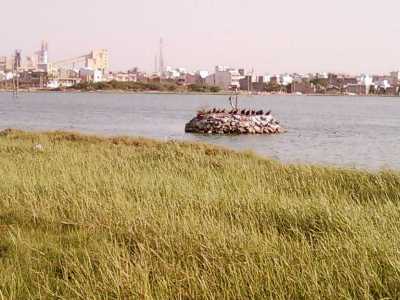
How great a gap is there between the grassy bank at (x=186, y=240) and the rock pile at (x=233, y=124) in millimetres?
38373

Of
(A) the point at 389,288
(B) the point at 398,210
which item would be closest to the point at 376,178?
(B) the point at 398,210

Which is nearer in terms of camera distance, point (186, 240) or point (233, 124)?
point (186, 240)

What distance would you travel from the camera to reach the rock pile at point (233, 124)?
160 ft

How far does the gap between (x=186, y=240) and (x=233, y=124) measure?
43511 mm

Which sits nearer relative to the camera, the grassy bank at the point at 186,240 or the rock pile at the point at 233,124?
the grassy bank at the point at 186,240

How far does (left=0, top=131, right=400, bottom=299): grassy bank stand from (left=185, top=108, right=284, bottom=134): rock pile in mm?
38373

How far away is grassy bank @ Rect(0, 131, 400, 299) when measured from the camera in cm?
450

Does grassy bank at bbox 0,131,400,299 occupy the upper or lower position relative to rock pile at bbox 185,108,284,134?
upper

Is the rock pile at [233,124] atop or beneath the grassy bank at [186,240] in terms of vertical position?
beneath

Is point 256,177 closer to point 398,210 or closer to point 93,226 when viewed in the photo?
point 398,210

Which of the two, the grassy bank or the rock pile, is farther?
the rock pile

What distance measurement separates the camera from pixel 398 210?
7215 mm

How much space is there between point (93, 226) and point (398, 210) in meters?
3.61

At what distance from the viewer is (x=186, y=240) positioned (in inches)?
227
